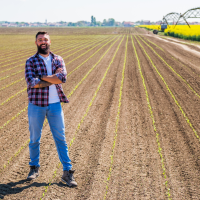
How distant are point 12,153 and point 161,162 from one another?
9.78ft

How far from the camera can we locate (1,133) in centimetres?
511

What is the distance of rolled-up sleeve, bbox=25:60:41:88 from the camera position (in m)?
2.88

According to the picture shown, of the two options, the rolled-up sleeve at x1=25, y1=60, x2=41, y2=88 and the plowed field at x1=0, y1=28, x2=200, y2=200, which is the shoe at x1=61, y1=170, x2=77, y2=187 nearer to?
the plowed field at x1=0, y1=28, x2=200, y2=200

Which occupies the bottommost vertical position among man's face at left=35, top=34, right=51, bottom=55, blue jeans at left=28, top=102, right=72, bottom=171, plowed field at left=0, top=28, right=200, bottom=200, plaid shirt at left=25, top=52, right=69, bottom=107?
plowed field at left=0, top=28, right=200, bottom=200

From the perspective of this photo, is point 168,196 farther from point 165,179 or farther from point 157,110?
point 157,110

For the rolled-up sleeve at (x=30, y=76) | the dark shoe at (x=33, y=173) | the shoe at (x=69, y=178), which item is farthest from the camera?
the dark shoe at (x=33, y=173)

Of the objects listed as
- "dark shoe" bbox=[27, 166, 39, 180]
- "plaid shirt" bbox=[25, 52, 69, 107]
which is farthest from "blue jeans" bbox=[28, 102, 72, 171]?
"dark shoe" bbox=[27, 166, 39, 180]

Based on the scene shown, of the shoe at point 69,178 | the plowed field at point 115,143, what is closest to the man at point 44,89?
the shoe at point 69,178


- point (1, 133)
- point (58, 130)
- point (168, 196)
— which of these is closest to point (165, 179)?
point (168, 196)

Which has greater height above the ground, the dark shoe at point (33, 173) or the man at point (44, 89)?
the man at point (44, 89)

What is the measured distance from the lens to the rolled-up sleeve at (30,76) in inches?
113

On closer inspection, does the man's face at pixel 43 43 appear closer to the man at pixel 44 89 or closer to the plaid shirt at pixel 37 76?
the man at pixel 44 89

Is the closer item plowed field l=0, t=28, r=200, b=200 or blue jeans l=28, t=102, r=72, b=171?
blue jeans l=28, t=102, r=72, b=171

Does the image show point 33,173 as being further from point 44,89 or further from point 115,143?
point 115,143
